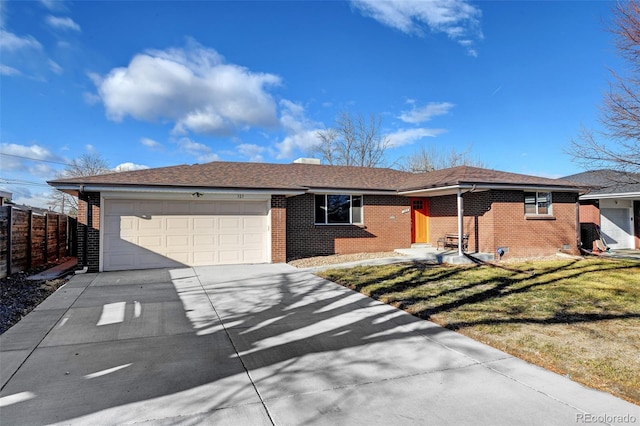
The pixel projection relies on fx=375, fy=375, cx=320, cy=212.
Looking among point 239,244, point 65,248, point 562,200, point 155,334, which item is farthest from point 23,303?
point 562,200

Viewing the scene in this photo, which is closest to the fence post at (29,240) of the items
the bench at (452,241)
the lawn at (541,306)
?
the lawn at (541,306)

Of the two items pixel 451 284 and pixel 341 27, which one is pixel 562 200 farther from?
pixel 341 27

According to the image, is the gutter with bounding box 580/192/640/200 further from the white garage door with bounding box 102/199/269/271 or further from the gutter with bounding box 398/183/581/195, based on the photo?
the white garage door with bounding box 102/199/269/271

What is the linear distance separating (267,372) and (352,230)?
11659 millimetres

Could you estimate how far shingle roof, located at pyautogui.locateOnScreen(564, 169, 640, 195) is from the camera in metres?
10.1

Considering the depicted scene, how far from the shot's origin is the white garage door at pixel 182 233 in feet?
38.3

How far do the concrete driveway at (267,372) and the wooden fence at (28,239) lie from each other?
15.9 ft

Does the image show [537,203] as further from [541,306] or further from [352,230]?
[541,306]

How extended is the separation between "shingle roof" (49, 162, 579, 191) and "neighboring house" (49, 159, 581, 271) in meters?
0.05

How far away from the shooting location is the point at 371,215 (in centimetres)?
1593

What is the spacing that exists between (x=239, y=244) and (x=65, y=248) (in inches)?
372

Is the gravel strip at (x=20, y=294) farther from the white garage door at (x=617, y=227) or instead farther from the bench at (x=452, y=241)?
the white garage door at (x=617, y=227)

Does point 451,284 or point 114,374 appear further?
point 451,284

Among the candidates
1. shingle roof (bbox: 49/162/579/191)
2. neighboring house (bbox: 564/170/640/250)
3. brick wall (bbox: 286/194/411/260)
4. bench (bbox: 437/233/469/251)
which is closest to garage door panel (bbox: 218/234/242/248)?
shingle roof (bbox: 49/162/579/191)
